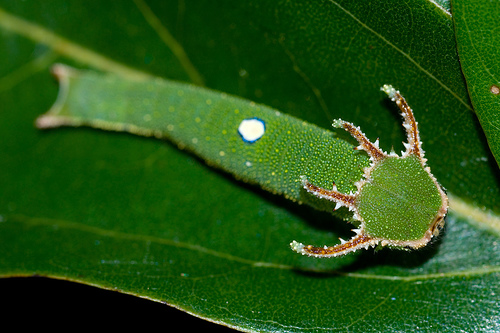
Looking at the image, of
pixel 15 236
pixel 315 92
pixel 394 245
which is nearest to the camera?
pixel 394 245

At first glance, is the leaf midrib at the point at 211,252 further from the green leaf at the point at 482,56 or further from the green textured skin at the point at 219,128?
the green leaf at the point at 482,56

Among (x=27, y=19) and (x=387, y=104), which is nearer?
(x=387, y=104)

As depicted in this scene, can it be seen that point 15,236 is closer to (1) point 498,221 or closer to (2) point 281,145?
(2) point 281,145

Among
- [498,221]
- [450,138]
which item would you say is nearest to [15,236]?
[450,138]

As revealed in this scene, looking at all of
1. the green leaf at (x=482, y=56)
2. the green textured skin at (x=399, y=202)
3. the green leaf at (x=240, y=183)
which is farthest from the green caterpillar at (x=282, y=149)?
the green leaf at (x=482, y=56)

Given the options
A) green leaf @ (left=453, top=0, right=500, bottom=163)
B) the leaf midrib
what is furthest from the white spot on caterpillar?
green leaf @ (left=453, top=0, right=500, bottom=163)

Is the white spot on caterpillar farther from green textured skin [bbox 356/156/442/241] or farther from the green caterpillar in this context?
green textured skin [bbox 356/156/442/241]

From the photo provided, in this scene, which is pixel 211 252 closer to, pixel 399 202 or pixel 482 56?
pixel 399 202
